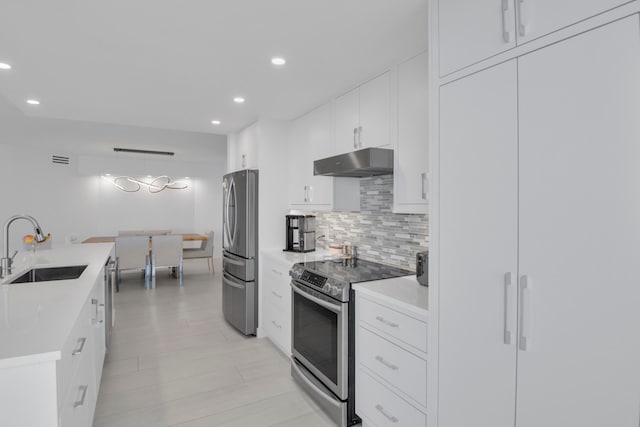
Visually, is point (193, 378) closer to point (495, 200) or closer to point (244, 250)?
point (244, 250)

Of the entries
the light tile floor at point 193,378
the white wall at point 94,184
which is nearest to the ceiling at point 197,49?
the light tile floor at point 193,378

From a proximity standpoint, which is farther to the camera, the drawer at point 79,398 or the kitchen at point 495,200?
the drawer at point 79,398

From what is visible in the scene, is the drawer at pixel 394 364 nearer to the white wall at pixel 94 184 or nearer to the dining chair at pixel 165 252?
the white wall at pixel 94 184

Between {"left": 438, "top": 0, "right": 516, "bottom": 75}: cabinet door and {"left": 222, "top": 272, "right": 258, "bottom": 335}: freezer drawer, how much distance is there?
2.92 m

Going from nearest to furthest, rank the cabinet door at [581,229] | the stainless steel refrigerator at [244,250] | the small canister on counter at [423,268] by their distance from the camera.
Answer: the cabinet door at [581,229] → the small canister on counter at [423,268] → the stainless steel refrigerator at [244,250]

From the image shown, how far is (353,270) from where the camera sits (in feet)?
8.54

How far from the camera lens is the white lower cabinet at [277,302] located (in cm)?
317

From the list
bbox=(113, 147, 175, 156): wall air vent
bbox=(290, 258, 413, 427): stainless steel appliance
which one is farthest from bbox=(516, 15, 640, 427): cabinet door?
bbox=(113, 147, 175, 156): wall air vent

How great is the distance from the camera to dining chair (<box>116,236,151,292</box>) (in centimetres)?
603

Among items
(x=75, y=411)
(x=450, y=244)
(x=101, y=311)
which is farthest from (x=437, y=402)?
(x=101, y=311)

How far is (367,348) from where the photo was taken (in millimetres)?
2084

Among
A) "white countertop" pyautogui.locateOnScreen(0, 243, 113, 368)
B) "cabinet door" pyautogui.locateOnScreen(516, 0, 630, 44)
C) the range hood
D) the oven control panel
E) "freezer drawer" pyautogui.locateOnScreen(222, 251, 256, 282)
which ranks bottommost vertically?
"freezer drawer" pyautogui.locateOnScreen(222, 251, 256, 282)

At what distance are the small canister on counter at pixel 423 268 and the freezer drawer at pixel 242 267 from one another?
2.05 m

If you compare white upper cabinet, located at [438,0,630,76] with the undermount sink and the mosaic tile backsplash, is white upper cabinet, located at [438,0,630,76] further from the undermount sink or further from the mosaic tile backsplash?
the undermount sink
